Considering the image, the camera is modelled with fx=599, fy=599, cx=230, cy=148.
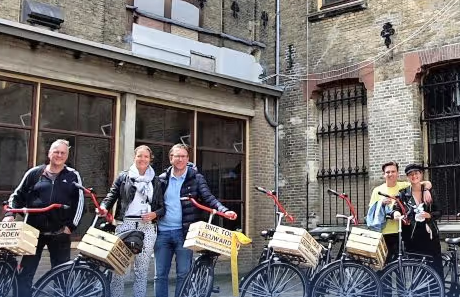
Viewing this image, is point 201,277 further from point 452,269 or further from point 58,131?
point 58,131

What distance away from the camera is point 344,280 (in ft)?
20.8

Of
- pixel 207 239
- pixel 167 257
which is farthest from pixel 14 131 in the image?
pixel 207 239

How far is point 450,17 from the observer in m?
10.7

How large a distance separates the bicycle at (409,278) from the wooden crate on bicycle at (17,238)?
363 cm

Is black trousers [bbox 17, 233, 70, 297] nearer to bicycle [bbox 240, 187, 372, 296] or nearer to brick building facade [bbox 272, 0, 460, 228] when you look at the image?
bicycle [bbox 240, 187, 372, 296]

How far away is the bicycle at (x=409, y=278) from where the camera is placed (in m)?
6.20

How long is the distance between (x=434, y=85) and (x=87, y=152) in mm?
6291

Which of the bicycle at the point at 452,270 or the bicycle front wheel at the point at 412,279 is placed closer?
the bicycle front wheel at the point at 412,279

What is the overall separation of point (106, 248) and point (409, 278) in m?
3.17

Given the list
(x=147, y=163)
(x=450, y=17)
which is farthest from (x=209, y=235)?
(x=450, y=17)

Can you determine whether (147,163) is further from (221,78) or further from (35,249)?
(221,78)

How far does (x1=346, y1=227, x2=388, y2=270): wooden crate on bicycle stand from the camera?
641 centimetres

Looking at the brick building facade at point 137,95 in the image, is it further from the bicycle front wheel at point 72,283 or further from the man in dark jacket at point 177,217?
the bicycle front wheel at point 72,283

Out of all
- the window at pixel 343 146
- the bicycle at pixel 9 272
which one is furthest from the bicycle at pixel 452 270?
the window at pixel 343 146
